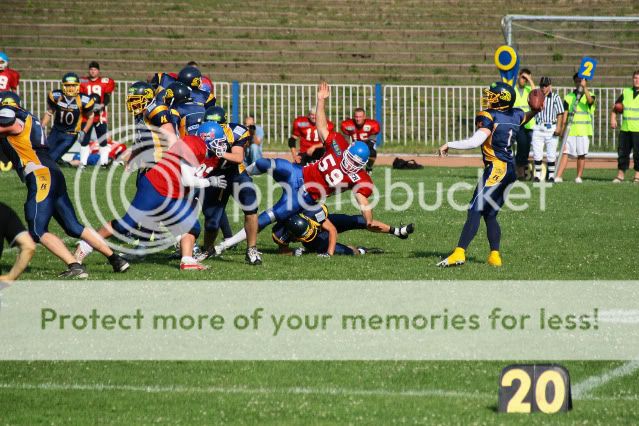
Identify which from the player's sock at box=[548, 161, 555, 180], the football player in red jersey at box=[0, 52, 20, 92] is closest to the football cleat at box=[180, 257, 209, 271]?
the player's sock at box=[548, 161, 555, 180]

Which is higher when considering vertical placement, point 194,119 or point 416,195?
point 194,119

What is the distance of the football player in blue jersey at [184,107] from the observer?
39.8ft

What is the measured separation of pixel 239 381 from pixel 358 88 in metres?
20.7

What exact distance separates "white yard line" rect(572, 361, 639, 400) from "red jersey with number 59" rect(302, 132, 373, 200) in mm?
4622

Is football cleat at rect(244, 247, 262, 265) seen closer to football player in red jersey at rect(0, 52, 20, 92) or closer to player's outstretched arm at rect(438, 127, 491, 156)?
player's outstretched arm at rect(438, 127, 491, 156)

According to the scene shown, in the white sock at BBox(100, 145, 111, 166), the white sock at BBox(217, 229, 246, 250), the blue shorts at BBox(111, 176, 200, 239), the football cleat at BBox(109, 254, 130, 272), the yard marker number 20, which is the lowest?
the yard marker number 20

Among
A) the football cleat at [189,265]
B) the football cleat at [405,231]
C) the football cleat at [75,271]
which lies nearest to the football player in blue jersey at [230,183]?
the football cleat at [189,265]

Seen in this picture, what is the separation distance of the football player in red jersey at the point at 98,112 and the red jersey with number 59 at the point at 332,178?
32.1 ft

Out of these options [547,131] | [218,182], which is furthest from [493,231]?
[547,131]

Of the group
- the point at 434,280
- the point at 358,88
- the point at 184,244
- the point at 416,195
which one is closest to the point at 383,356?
the point at 434,280

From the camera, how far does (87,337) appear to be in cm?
801

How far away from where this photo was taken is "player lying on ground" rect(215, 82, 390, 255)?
37.4 ft

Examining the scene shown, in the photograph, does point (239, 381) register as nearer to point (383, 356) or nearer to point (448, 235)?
point (383, 356)

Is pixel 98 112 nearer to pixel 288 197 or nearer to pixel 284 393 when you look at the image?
pixel 288 197
